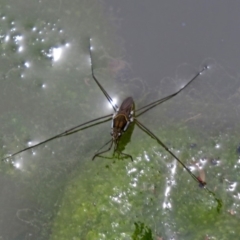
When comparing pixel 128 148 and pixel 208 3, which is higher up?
pixel 208 3

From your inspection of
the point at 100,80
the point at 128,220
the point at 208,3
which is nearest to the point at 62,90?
the point at 100,80

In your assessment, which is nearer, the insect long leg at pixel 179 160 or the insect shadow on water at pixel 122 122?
the insect long leg at pixel 179 160

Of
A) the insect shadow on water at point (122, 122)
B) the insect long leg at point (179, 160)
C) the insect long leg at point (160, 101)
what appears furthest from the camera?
the insect long leg at point (160, 101)

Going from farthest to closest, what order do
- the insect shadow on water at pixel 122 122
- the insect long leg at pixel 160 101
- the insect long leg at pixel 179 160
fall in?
the insect long leg at pixel 160 101 → the insect shadow on water at pixel 122 122 → the insect long leg at pixel 179 160

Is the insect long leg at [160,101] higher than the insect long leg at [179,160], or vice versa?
the insect long leg at [160,101]

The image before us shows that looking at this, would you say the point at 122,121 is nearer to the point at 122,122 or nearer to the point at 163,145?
the point at 122,122

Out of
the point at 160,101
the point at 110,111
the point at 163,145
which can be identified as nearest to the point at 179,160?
the point at 163,145

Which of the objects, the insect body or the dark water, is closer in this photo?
the dark water

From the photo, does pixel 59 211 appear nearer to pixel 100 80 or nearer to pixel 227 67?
pixel 100 80
